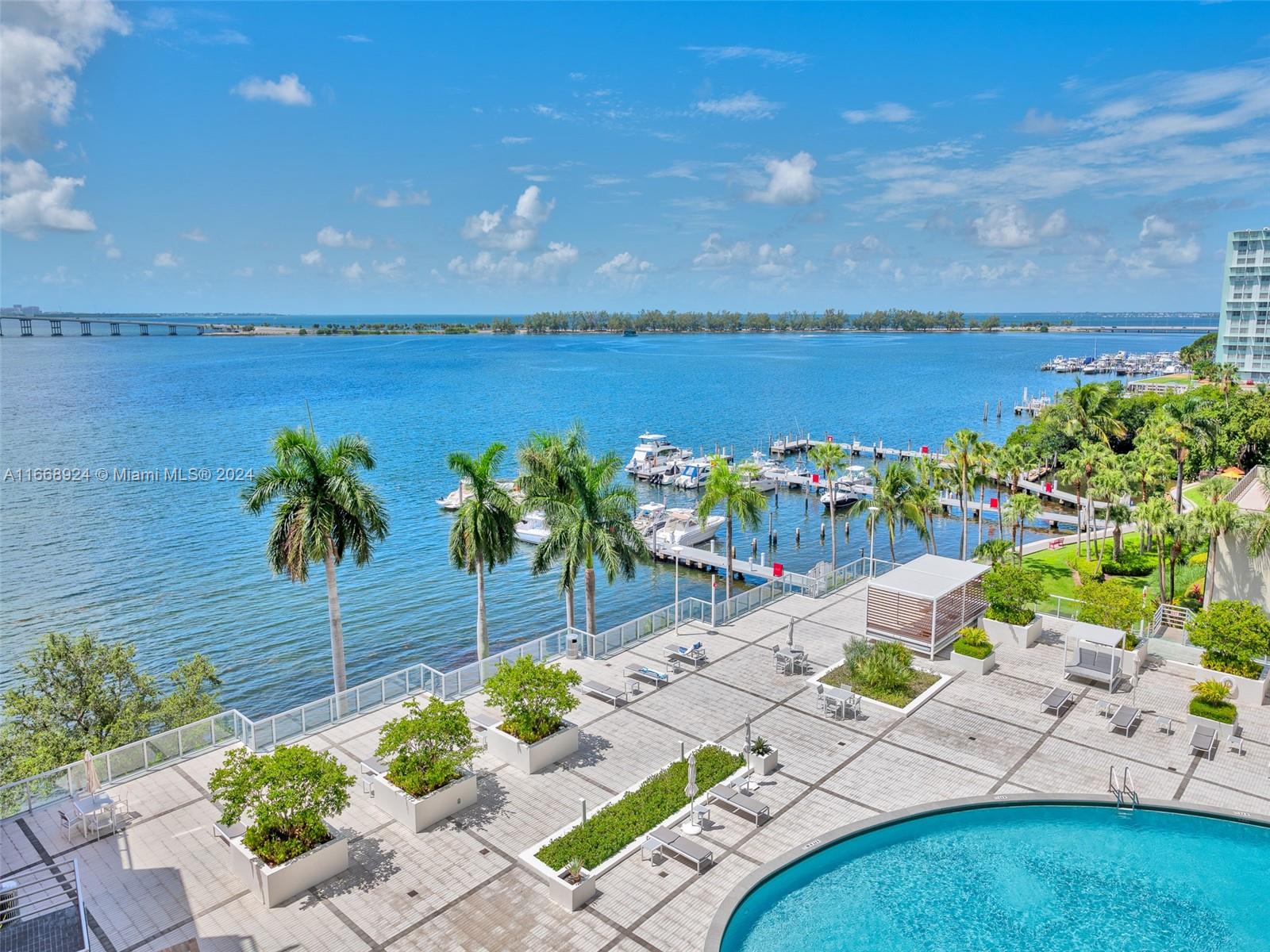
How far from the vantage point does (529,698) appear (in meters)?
19.0

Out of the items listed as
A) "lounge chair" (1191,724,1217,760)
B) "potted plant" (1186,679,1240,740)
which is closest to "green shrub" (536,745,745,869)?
"lounge chair" (1191,724,1217,760)

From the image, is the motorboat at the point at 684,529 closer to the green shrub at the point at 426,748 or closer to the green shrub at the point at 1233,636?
the green shrub at the point at 1233,636

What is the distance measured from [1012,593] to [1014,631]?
1.33 m

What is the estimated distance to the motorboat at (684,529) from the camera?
5344cm

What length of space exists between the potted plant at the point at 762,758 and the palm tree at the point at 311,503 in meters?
11.5

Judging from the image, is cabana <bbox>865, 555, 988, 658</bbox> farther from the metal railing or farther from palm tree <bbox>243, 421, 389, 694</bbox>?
the metal railing

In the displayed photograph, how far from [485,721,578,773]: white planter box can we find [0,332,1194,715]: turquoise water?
15.4m

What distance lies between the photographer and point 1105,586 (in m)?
27.0

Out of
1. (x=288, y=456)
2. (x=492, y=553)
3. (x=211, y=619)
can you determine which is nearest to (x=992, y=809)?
(x=492, y=553)

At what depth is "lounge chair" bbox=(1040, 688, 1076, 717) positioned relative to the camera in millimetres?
21578

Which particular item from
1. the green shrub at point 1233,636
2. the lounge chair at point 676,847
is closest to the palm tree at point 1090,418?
the green shrub at point 1233,636

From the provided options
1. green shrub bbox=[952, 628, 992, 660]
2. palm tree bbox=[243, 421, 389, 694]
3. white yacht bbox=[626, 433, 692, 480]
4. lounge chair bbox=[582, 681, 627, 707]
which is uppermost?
palm tree bbox=[243, 421, 389, 694]

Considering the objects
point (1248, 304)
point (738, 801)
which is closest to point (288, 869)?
point (738, 801)

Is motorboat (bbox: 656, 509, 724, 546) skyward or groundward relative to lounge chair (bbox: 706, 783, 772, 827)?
groundward
